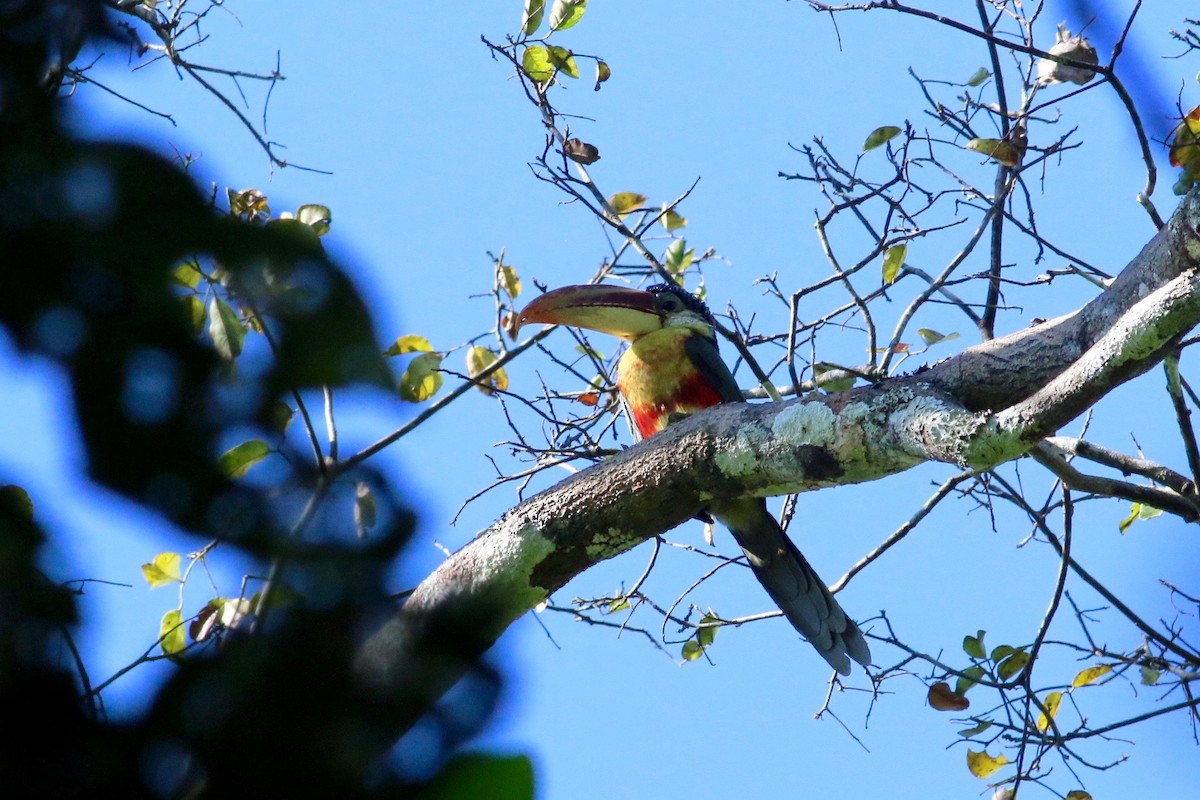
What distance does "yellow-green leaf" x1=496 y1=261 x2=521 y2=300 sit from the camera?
178 inches

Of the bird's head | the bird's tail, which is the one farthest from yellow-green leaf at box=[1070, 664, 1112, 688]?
the bird's head

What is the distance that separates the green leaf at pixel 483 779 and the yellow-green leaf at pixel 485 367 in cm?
353

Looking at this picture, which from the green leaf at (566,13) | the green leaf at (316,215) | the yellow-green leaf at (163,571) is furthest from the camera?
the green leaf at (566,13)

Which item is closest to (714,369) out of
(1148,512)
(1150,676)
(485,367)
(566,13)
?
(485,367)

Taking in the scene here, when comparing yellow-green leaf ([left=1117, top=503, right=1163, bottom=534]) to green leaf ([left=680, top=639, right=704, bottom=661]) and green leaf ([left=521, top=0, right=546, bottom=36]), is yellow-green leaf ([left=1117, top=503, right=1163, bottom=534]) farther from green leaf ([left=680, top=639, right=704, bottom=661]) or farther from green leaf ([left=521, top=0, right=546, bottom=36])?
green leaf ([left=521, top=0, right=546, bottom=36])

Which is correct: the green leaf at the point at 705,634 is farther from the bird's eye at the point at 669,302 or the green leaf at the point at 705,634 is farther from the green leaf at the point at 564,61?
the green leaf at the point at 564,61

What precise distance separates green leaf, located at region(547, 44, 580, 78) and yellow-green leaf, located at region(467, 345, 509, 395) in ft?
3.36

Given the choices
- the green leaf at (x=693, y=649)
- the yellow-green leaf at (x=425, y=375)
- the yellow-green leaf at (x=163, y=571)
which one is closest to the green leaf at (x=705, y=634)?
the green leaf at (x=693, y=649)

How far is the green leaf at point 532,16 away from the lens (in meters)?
4.01

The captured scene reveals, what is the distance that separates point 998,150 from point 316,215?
7.07 ft

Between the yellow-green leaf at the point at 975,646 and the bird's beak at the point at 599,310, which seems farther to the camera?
the bird's beak at the point at 599,310

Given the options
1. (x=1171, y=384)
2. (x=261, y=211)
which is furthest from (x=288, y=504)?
(x=1171, y=384)

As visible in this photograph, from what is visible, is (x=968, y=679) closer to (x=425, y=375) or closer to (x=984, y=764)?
(x=984, y=764)

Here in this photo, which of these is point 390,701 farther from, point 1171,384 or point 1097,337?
point 1171,384
